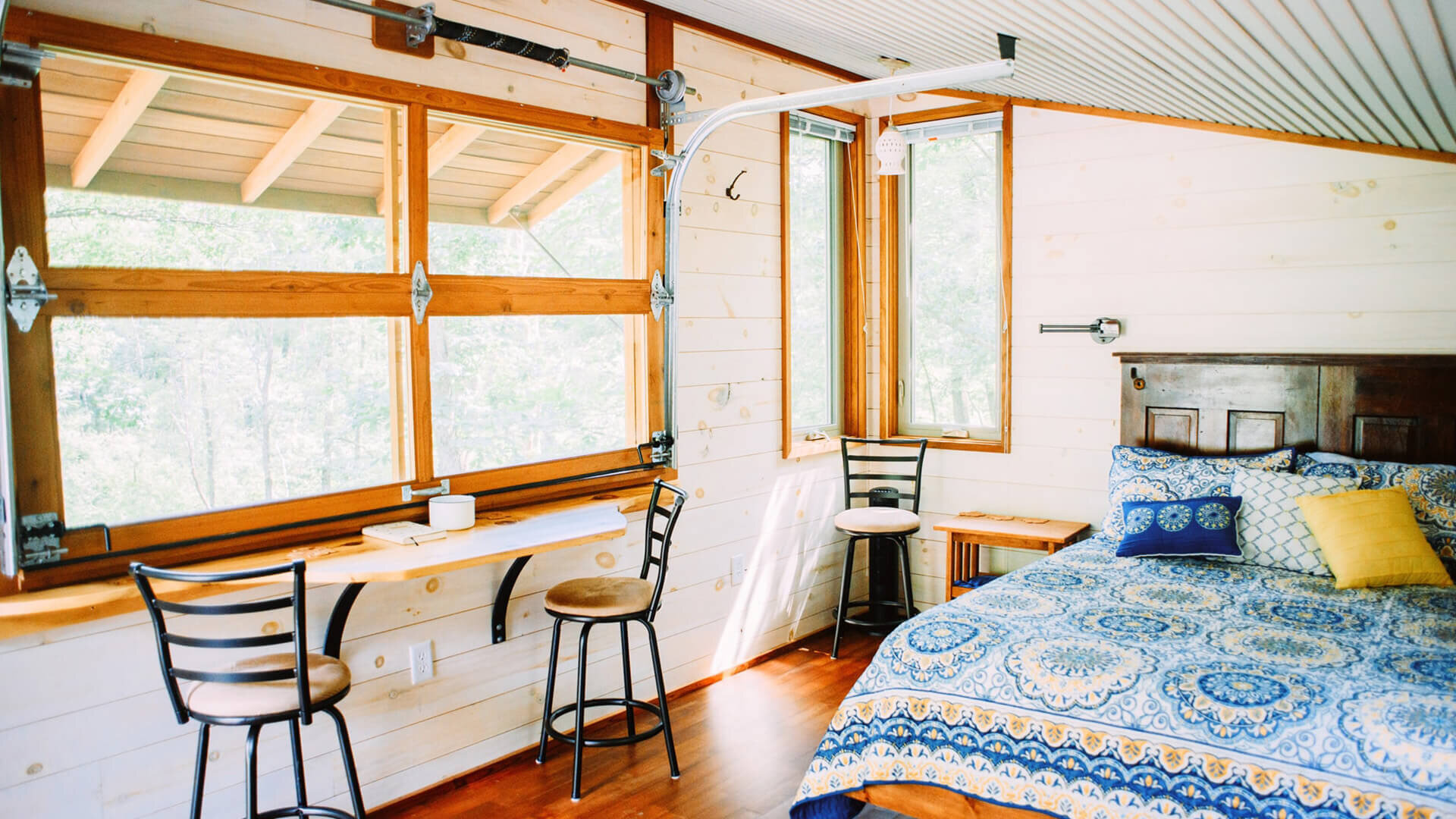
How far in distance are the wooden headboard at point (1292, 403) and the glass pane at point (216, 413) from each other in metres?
3.10

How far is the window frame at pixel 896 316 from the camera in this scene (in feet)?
15.5

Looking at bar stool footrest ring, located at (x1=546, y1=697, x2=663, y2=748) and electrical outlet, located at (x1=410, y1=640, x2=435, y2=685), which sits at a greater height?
electrical outlet, located at (x1=410, y1=640, x2=435, y2=685)

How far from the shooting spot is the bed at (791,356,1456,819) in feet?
7.19

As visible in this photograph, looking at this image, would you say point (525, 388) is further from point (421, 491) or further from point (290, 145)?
point (290, 145)

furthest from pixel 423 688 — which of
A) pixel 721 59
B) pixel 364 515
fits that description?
pixel 721 59

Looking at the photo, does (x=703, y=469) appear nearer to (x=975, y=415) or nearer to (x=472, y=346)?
(x=472, y=346)

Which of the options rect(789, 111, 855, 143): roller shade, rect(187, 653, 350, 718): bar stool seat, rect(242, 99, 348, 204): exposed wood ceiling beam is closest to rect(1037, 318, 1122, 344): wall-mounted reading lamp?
rect(789, 111, 855, 143): roller shade

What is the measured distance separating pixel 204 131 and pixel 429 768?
6.55 ft

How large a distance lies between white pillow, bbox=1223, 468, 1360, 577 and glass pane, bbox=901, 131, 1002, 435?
1.43 meters

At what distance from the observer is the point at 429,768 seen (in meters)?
3.16

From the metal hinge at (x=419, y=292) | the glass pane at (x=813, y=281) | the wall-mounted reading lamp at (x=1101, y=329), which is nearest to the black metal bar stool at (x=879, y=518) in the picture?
the glass pane at (x=813, y=281)

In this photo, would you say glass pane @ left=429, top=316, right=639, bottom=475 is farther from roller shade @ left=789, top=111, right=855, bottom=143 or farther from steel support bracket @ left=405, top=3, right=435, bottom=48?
roller shade @ left=789, top=111, right=855, bottom=143

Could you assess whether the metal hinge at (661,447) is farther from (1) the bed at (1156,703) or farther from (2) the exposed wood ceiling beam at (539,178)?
(1) the bed at (1156,703)

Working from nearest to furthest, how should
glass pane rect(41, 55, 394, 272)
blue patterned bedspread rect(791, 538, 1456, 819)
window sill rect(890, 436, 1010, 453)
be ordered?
blue patterned bedspread rect(791, 538, 1456, 819) < glass pane rect(41, 55, 394, 272) < window sill rect(890, 436, 1010, 453)
